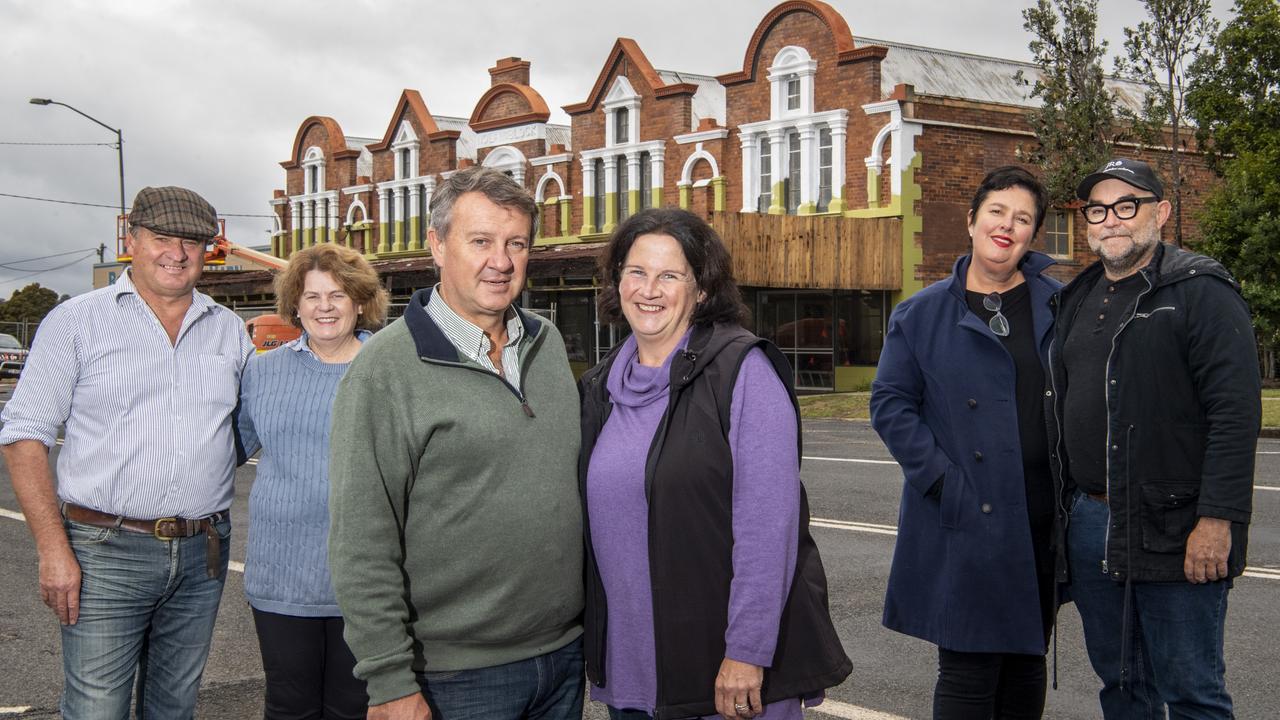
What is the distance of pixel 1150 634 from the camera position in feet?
13.5

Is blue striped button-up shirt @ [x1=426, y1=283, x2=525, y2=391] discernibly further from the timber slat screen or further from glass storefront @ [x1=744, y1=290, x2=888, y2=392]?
glass storefront @ [x1=744, y1=290, x2=888, y2=392]

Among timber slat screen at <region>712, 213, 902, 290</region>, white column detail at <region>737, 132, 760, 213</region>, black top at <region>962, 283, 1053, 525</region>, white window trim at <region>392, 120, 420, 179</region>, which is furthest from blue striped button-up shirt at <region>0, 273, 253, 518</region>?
white window trim at <region>392, 120, 420, 179</region>

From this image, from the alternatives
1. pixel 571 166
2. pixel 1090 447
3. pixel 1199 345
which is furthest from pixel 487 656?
pixel 571 166

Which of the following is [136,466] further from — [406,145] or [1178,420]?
[406,145]

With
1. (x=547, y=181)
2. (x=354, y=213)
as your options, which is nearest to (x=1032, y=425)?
(x=547, y=181)

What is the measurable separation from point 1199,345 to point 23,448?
12.3 feet

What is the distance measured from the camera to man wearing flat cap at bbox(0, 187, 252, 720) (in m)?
4.05

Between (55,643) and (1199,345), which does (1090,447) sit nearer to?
(1199,345)

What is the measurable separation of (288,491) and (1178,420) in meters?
2.94

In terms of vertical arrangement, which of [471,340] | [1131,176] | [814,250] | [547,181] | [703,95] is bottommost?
[471,340]

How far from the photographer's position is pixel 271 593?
13.9 ft

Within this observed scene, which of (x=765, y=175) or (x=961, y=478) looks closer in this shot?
(x=961, y=478)

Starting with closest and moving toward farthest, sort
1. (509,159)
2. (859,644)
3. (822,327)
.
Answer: (859,644) < (822,327) < (509,159)

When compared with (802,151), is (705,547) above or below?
below
